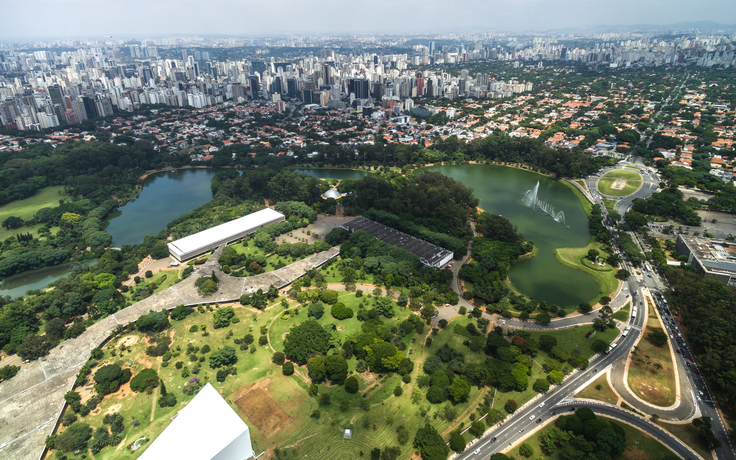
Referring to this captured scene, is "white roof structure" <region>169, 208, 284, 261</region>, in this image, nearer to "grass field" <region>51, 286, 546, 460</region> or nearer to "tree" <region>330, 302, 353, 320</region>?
"grass field" <region>51, 286, 546, 460</region>

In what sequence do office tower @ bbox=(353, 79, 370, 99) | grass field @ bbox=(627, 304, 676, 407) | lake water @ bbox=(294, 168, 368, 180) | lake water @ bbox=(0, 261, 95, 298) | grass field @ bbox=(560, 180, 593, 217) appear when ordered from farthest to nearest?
office tower @ bbox=(353, 79, 370, 99) → lake water @ bbox=(294, 168, 368, 180) → grass field @ bbox=(560, 180, 593, 217) → lake water @ bbox=(0, 261, 95, 298) → grass field @ bbox=(627, 304, 676, 407)

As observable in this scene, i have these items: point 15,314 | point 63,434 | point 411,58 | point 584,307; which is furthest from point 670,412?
point 411,58

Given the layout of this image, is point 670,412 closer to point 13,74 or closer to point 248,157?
point 248,157

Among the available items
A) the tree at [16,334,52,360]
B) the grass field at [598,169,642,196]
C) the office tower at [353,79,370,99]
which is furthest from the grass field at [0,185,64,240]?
the office tower at [353,79,370,99]

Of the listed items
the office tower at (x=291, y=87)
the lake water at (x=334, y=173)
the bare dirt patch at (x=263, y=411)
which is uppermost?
the office tower at (x=291, y=87)

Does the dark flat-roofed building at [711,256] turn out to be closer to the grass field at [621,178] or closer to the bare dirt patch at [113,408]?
the grass field at [621,178]

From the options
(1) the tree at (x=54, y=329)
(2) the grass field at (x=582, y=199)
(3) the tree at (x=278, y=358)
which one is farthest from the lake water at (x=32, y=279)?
(2) the grass field at (x=582, y=199)

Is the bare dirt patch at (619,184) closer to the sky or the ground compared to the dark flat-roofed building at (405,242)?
closer to the sky
